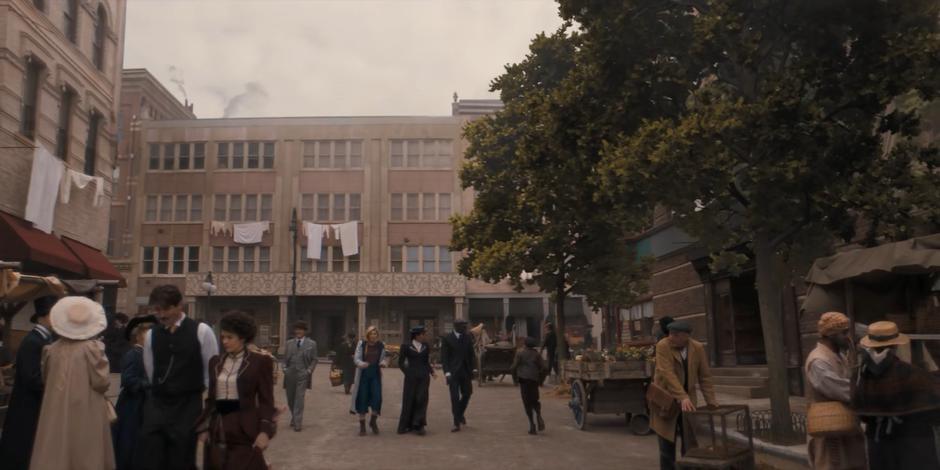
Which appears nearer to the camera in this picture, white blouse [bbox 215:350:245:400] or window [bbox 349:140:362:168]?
white blouse [bbox 215:350:245:400]

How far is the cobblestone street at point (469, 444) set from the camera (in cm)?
1005

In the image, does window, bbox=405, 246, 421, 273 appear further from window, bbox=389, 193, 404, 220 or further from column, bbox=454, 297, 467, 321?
column, bbox=454, 297, 467, 321

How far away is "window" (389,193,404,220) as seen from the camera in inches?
1875

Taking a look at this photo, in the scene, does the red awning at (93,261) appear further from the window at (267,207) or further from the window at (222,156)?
the window at (222,156)

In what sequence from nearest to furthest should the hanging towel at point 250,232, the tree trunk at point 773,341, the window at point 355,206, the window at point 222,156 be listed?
1. the tree trunk at point 773,341
2. the hanging towel at point 250,232
3. the window at point 355,206
4. the window at point 222,156

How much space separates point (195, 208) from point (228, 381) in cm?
4532

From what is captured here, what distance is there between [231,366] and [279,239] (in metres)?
42.5

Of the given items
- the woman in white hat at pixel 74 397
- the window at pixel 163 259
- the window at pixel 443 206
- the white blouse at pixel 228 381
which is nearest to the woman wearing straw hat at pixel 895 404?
the white blouse at pixel 228 381

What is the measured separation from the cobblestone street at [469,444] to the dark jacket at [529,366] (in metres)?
0.97

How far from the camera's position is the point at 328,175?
48.1m

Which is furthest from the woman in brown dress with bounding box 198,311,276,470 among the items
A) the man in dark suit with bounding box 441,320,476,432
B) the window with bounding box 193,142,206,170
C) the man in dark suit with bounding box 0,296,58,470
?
the window with bounding box 193,142,206,170

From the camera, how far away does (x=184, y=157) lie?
4903cm

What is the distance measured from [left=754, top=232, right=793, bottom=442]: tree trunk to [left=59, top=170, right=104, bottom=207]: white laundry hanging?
1745 centimetres

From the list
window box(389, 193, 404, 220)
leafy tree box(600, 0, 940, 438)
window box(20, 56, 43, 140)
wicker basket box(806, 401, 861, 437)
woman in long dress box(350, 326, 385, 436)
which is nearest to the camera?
wicker basket box(806, 401, 861, 437)
